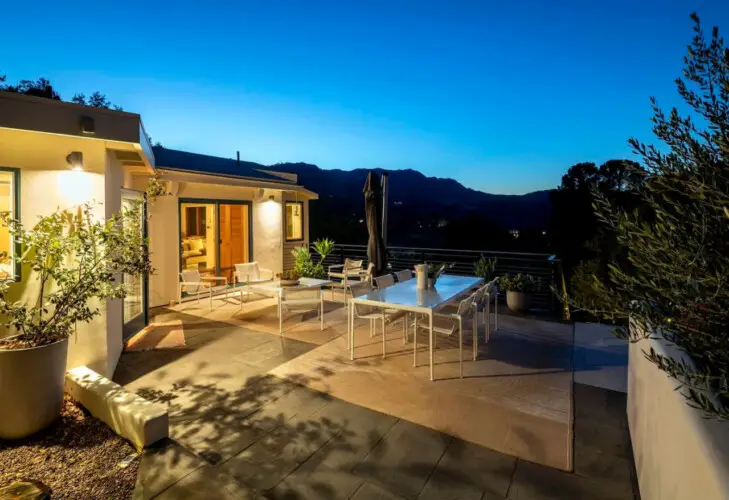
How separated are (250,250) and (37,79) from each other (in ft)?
50.8

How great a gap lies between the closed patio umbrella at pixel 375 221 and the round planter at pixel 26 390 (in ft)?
15.5

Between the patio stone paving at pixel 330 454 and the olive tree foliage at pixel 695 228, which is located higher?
the olive tree foliage at pixel 695 228

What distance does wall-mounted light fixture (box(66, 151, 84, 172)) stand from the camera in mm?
3570

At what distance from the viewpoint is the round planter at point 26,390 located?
2744 mm

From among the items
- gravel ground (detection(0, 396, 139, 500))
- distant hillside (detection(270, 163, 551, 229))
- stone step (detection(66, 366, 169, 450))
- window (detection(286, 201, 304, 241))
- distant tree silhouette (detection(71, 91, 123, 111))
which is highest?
distant tree silhouette (detection(71, 91, 123, 111))

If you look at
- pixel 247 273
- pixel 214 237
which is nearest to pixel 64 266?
pixel 247 273

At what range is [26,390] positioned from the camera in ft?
9.11

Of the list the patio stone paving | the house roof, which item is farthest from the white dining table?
the house roof

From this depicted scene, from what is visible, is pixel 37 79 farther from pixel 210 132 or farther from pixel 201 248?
pixel 201 248

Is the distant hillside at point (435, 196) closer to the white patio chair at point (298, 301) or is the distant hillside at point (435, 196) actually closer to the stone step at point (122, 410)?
the white patio chair at point (298, 301)

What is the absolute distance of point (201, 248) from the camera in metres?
9.45

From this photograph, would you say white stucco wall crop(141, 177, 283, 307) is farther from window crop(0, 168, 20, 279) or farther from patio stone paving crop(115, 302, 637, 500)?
patio stone paving crop(115, 302, 637, 500)

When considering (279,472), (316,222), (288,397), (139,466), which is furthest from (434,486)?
(316,222)

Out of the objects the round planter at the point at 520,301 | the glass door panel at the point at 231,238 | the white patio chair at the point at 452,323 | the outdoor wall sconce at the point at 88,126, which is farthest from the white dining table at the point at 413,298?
the glass door panel at the point at 231,238
